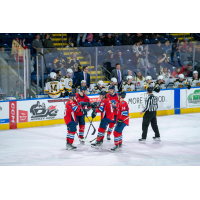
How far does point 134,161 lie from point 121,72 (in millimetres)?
4920

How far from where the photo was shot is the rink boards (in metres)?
Result: 8.54

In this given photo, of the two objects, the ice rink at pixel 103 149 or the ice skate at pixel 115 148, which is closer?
the ice rink at pixel 103 149

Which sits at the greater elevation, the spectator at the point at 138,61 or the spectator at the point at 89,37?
the spectator at the point at 89,37

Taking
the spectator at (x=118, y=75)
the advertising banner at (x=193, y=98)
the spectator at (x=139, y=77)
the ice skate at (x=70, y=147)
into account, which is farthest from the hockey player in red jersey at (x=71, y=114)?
the advertising banner at (x=193, y=98)

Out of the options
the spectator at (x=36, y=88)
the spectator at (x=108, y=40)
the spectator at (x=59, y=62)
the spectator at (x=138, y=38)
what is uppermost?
the spectator at (x=138, y=38)

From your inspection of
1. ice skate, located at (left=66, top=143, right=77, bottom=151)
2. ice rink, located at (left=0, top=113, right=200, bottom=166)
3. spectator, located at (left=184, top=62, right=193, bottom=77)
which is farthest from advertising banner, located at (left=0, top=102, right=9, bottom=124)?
spectator, located at (left=184, top=62, right=193, bottom=77)

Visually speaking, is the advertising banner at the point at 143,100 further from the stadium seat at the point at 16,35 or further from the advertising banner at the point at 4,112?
the stadium seat at the point at 16,35

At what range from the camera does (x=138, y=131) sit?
839 centimetres

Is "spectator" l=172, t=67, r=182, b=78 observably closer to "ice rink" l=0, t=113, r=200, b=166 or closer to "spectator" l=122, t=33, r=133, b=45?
"spectator" l=122, t=33, r=133, b=45

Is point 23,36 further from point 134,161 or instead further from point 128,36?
point 134,161

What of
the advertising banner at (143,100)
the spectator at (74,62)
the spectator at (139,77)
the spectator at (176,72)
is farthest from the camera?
the spectator at (176,72)

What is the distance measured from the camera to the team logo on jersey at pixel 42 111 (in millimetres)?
8820

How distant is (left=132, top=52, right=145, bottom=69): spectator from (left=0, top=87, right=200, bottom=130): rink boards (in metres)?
1.09

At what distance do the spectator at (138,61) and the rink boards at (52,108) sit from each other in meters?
1.09
